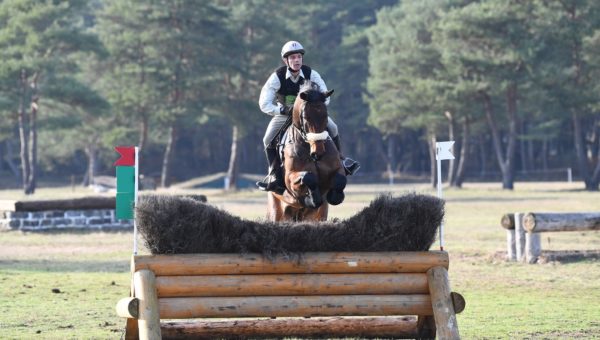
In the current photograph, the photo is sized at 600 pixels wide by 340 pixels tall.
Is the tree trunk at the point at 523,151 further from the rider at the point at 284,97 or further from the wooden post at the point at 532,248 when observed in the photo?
the rider at the point at 284,97

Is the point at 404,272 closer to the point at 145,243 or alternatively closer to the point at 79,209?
the point at 145,243

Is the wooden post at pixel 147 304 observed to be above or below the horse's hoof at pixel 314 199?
below

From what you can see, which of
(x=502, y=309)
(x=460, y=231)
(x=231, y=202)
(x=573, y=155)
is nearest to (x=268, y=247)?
(x=502, y=309)

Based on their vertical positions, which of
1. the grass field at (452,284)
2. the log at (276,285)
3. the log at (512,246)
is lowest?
the grass field at (452,284)

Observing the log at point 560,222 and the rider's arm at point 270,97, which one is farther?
the log at point 560,222

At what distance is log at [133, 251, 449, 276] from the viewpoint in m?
8.00

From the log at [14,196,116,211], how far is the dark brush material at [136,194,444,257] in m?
20.5

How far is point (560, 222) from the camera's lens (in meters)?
18.4

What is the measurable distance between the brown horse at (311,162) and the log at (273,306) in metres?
2.41

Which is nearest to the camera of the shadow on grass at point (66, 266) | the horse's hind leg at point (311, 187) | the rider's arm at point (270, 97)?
the horse's hind leg at point (311, 187)

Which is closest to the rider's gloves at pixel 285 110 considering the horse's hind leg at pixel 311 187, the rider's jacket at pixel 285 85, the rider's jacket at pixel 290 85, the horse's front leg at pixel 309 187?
the rider's jacket at pixel 285 85

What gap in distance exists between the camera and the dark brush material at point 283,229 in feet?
26.6

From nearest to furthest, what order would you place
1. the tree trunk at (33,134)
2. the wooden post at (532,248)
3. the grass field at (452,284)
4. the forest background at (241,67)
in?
the grass field at (452,284)
the wooden post at (532,248)
the forest background at (241,67)
the tree trunk at (33,134)

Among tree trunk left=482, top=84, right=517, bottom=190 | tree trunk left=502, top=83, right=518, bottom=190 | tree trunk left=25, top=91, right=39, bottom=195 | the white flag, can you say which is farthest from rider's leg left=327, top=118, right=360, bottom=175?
tree trunk left=482, top=84, right=517, bottom=190
